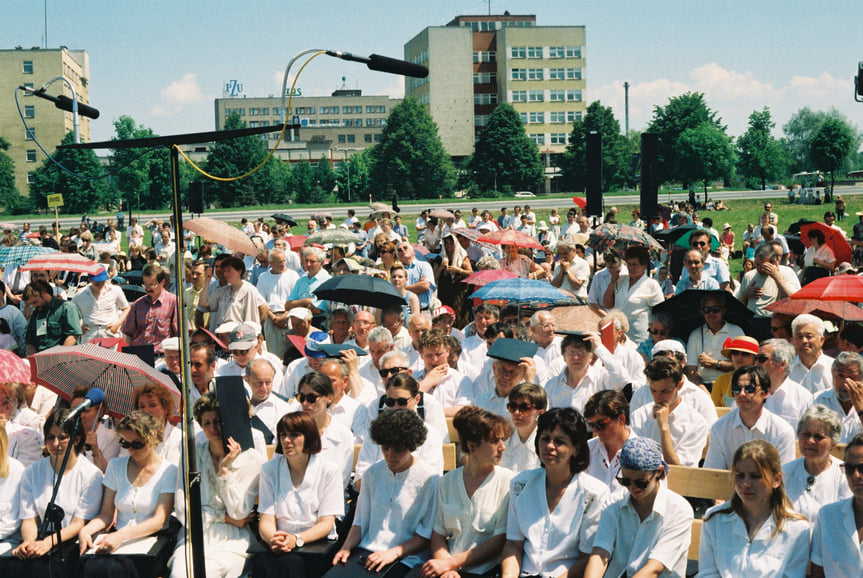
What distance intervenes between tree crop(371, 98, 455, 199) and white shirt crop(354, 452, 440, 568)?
71.9m

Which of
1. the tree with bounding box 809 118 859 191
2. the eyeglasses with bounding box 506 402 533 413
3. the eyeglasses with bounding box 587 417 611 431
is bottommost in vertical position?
the eyeglasses with bounding box 587 417 611 431

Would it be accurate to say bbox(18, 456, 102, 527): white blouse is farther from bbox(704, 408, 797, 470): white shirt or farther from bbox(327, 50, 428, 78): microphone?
bbox(704, 408, 797, 470): white shirt

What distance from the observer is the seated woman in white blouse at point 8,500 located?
5906 mm

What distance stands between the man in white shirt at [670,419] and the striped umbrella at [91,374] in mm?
3403

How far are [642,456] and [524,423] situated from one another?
1300 mm

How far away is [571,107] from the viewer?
106m

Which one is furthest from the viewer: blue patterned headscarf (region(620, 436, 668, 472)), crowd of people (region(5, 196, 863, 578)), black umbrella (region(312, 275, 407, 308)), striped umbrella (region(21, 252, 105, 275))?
striped umbrella (region(21, 252, 105, 275))

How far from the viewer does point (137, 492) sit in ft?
18.8

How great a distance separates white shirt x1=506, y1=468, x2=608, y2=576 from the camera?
4.91 metres

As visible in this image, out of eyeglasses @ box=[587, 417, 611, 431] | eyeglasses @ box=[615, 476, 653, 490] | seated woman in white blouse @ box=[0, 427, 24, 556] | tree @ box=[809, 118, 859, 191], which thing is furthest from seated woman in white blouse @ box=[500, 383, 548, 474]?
tree @ box=[809, 118, 859, 191]

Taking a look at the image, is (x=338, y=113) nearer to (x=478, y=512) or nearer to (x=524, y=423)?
(x=524, y=423)

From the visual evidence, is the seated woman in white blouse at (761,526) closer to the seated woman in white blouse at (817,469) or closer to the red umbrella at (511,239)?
the seated woman in white blouse at (817,469)

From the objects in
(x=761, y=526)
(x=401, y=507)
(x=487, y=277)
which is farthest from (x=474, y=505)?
(x=487, y=277)

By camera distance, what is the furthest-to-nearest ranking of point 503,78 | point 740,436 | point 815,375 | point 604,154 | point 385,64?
1. point 503,78
2. point 604,154
3. point 815,375
4. point 740,436
5. point 385,64
